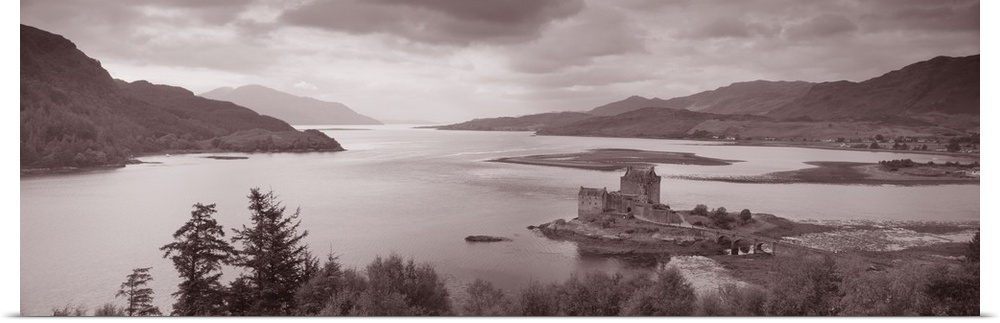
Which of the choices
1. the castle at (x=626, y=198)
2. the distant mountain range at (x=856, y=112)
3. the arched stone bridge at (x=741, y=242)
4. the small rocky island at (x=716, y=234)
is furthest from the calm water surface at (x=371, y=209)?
the distant mountain range at (x=856, y=112)

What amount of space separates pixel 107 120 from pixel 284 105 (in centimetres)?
3975

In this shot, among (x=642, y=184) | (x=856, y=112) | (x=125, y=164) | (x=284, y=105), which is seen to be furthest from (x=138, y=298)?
(x=284, y=105)

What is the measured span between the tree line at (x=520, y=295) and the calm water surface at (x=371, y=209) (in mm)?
6597

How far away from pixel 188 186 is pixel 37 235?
2055 centimetres

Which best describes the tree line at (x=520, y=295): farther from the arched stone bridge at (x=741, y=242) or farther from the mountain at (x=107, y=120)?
the arched stone bridge at (x=741, y=242)

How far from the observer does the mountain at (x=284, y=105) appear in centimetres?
7219

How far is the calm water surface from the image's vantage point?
25.1 m

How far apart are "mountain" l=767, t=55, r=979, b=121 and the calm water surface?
26.6 ft

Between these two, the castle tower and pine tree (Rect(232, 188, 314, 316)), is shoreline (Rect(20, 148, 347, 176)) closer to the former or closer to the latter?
pine tree (Rect(232, 188, 314, 316))

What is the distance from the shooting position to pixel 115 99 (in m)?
86.3
